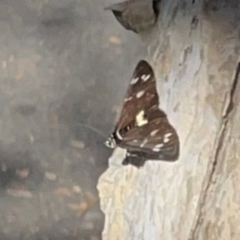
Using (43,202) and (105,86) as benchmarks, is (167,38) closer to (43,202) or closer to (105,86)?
(105,86)

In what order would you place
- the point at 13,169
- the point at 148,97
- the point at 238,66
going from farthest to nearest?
the point at 13,169 → the point at 148,97 → the point at 238,66

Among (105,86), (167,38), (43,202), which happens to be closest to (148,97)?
(167,38)

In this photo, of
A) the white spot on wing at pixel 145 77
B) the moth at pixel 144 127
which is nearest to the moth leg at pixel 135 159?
the moth at pixel 144 127

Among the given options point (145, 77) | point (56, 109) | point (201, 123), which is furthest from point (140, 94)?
point (56, 109)

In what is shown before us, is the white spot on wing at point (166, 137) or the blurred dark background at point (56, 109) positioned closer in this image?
the white spot on wing at point (166, 137)

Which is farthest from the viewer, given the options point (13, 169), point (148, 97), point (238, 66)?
point (13, 169)

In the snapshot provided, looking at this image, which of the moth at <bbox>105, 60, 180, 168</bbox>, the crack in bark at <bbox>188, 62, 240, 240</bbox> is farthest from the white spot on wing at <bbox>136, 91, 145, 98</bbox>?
the crack in bark at <bbox>188, 62, 240, 240</bbox>

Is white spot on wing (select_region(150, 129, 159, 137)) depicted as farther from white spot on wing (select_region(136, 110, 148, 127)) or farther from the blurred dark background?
the blurred dark background

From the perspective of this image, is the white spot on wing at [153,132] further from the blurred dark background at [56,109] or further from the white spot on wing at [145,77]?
the blurred dark background at [56,109]

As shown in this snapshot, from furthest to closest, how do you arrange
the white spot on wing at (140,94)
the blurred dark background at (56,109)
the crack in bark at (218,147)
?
the blurred dark background at (56,109) < the white spot on wing at (140,94) < the crack in bark at (218,147)
